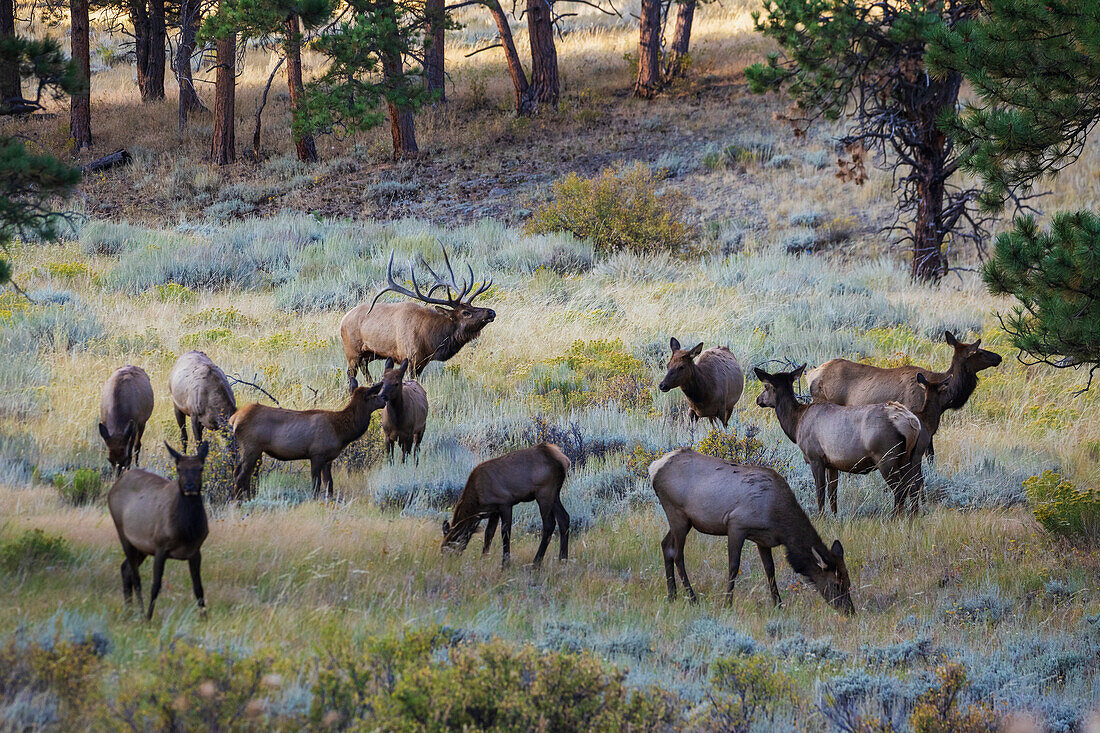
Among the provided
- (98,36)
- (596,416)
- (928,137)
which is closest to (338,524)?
(596,416)

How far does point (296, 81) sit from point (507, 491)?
22.3m

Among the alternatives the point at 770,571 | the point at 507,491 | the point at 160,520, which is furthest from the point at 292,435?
the point at 770,571

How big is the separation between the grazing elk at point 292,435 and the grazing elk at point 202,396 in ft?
2.63

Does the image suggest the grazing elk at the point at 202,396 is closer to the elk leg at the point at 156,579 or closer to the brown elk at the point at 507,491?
the brown elk at the point at 507,491

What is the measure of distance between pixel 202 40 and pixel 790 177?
15.0 meters

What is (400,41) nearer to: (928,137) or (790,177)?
(790,177)

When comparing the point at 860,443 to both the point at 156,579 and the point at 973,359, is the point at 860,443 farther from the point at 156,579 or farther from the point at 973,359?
the point at 156,579

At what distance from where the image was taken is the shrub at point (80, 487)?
25.6ft

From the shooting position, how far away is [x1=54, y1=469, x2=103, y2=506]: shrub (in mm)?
7812

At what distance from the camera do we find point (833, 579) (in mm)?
6680

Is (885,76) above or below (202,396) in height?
above

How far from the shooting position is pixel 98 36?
50.0 metres

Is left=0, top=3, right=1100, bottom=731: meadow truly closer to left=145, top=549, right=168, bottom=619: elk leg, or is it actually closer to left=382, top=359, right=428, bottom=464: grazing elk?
left=145, top=549, right=168, bottom=619: elk leg

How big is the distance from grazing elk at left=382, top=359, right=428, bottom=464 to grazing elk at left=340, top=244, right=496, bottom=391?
6.45 feet
